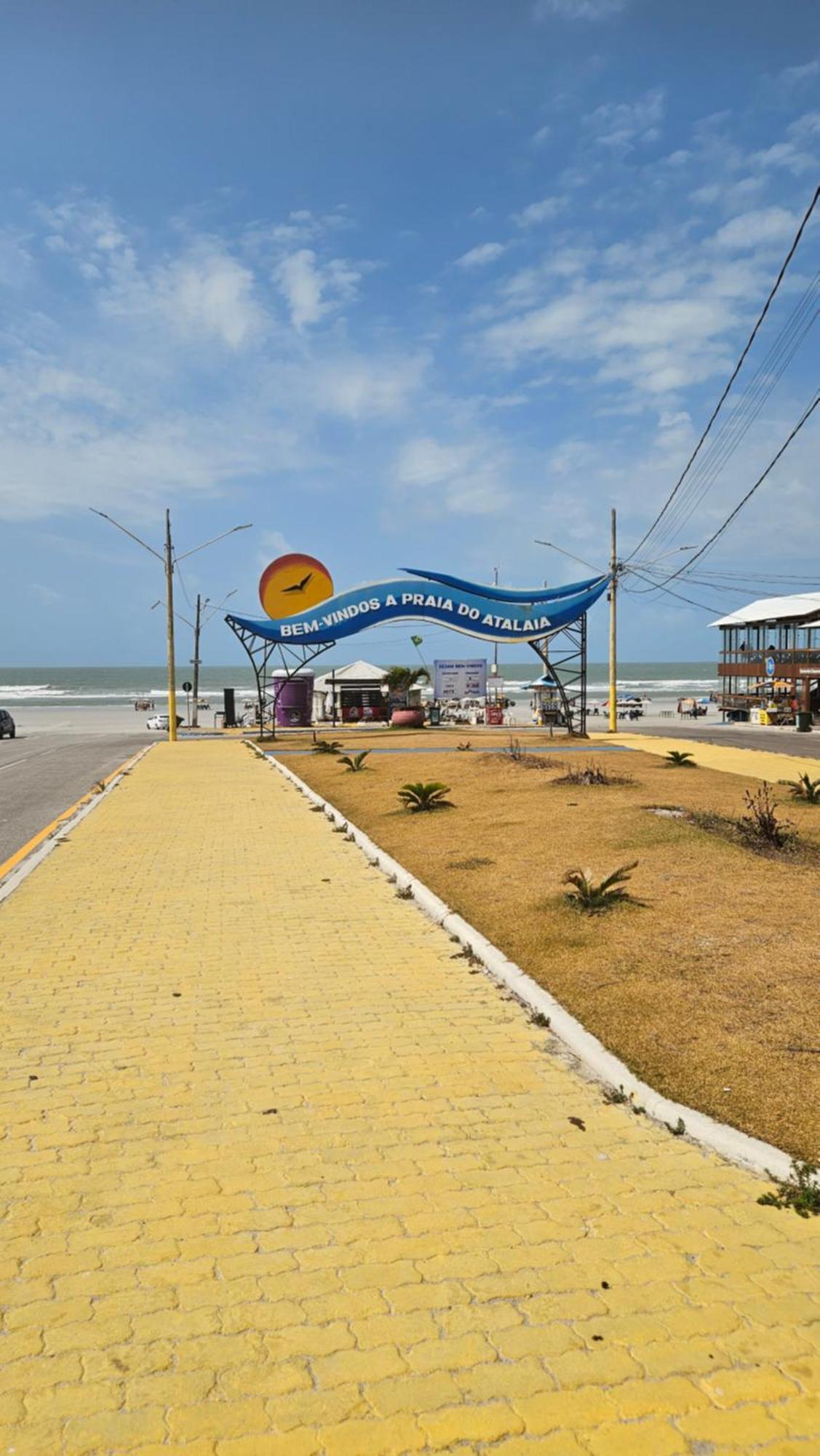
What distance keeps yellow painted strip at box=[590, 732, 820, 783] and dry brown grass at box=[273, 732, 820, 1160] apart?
6.46 metres

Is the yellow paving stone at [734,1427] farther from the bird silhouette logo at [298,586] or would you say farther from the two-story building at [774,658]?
Result: the two-story building at [774,658]

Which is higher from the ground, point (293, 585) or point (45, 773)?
point (293, 585)

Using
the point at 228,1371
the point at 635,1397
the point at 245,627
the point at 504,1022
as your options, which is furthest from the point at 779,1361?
the point at 245,627

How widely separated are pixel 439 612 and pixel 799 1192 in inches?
1249

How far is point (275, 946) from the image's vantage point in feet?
25.3

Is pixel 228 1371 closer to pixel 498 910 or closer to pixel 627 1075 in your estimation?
pixel 627 1075

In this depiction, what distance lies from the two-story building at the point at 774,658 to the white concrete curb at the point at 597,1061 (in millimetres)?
42594

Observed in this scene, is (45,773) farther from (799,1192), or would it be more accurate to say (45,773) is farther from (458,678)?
(458,678)

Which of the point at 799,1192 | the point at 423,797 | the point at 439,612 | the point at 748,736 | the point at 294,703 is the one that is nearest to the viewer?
the point at 799,1192

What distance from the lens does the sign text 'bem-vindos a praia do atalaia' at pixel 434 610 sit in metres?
34.9

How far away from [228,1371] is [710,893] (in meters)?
6.74

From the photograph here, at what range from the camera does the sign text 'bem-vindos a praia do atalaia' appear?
34.9 m

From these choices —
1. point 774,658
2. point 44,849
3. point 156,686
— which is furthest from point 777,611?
point 156,686

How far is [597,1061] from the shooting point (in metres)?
5.23
